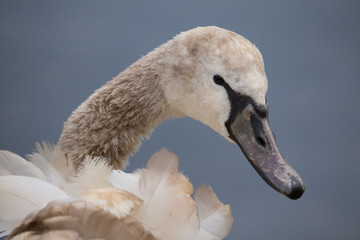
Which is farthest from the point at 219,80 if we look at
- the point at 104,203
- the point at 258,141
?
the point at 104,203

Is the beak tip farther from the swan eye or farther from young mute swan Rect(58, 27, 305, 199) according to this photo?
the swan eye

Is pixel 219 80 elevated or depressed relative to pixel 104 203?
elevated

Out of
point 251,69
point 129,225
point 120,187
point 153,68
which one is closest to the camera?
point 129,225

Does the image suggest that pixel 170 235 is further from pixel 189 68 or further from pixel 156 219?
pixel 189 68

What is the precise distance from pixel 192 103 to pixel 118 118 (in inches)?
6.4

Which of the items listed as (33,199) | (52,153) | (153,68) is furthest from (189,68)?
(33,199)

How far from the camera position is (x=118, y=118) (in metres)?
1.21

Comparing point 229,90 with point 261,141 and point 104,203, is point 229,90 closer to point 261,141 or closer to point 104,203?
point 261,141

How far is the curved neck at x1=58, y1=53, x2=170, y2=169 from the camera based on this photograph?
1201 mm

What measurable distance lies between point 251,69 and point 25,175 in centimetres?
44

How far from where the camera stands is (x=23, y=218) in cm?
84

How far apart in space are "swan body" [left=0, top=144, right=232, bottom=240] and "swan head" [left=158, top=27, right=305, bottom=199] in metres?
0.15

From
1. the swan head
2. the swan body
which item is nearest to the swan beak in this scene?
the swan head

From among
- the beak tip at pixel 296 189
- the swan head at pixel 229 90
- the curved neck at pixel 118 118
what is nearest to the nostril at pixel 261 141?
the swan head at pixel 229 90
